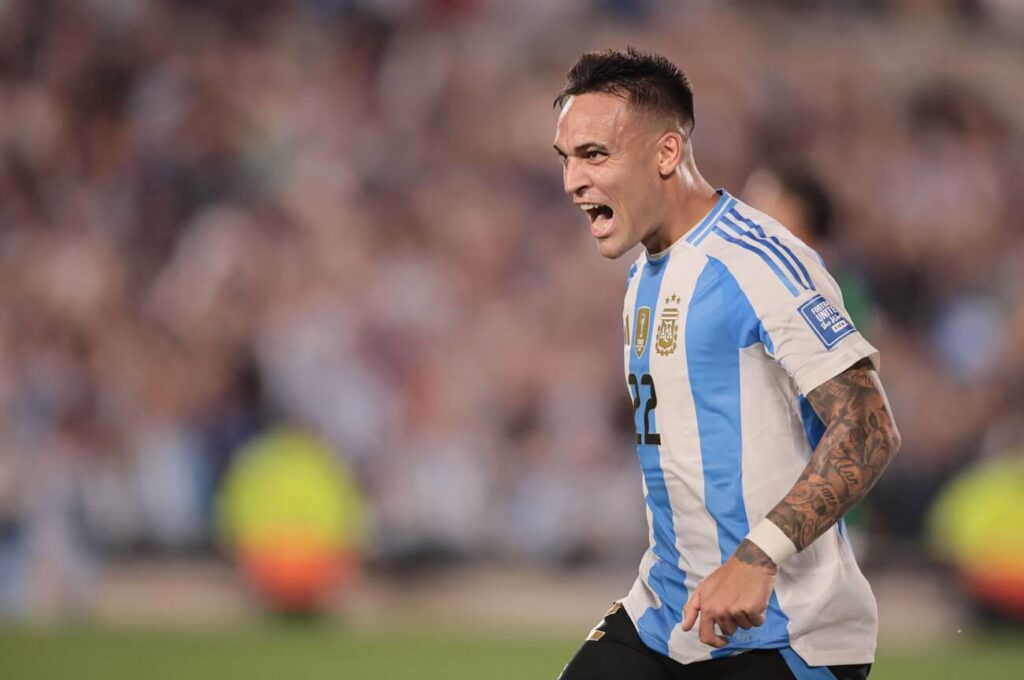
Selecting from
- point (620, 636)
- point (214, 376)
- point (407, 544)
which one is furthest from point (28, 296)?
point (620, 636)

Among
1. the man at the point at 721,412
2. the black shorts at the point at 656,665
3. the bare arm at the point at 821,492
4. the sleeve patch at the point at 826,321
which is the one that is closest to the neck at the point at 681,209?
the man at the point at 721,412

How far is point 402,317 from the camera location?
1170cm

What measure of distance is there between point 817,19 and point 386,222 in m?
4.50

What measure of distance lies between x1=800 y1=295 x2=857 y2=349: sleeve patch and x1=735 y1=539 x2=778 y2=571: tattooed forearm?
0.47 metres

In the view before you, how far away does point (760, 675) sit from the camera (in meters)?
3.44

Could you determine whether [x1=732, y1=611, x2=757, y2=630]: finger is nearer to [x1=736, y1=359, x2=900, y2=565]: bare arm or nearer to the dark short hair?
[x1=736, y1=359, x2=900, y2=565]: bare arm

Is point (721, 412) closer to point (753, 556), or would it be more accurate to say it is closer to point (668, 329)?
point (668, 329)

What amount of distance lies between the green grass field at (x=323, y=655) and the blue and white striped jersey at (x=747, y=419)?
4693 mm

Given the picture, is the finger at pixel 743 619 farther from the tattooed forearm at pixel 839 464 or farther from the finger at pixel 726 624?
the tattooed forearm at pixel 839 464

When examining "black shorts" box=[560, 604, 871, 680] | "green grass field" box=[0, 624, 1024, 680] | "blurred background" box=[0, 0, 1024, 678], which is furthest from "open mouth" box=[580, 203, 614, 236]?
"blurred background" box=[0, 0, 1024, 678]

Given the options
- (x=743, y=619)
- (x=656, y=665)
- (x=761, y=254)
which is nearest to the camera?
(x=743, y=619)

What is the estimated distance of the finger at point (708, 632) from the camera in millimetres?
3100

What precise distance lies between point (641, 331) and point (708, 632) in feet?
2.86

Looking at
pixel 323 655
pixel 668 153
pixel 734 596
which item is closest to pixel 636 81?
pixel 668 153
